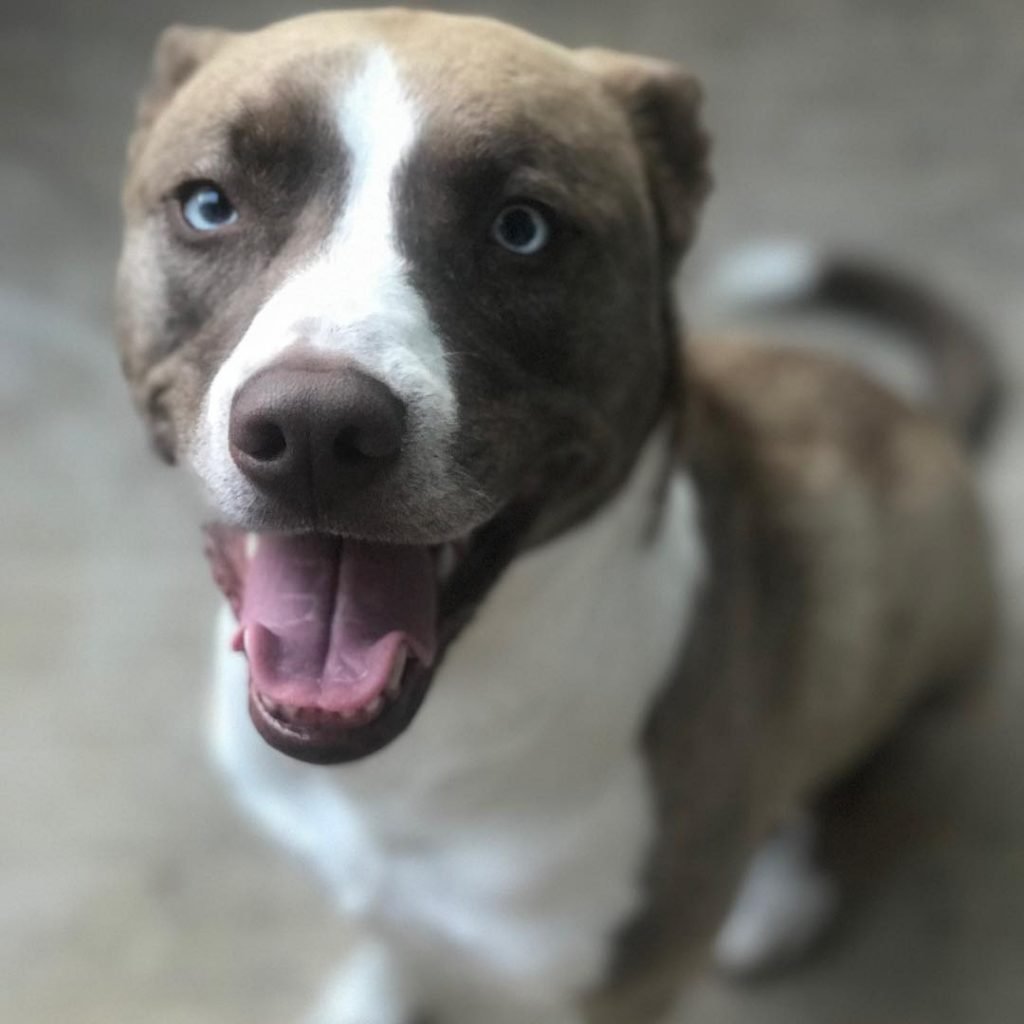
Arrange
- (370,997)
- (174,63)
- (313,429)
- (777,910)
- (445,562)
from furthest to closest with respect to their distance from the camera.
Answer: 1. (777,910)
2. (370,997)
3. (174,63)
4. (445,562)
5. (313,429)

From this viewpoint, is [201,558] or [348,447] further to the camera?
[201,558]

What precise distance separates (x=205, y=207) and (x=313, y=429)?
1.13ft

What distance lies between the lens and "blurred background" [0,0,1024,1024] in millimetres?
2084

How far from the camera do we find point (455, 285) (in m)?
1.20

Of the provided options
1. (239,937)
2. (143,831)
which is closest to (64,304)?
(143,831)

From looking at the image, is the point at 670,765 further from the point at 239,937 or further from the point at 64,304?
the point at 64,304

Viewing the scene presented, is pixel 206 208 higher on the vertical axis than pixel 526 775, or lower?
higher

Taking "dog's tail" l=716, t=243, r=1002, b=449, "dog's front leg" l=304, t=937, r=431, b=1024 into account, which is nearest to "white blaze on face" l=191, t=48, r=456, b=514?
"dog's front leg" l=304, t=937, r=431, b=1024

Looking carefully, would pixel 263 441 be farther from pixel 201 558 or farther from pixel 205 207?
pixel 201 558

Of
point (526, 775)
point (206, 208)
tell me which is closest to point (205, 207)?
point (206, 208)

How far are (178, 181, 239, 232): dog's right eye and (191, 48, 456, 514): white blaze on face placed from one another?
0.46 feet

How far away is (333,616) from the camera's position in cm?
125

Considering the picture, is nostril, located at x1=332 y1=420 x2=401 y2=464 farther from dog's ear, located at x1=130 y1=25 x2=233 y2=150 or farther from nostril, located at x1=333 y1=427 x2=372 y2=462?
dog's ear, located at x1=130 y1=25 x2=233 y2=150

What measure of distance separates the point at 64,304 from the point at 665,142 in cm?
165
